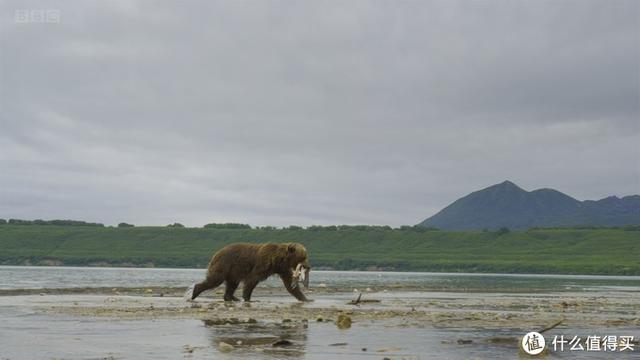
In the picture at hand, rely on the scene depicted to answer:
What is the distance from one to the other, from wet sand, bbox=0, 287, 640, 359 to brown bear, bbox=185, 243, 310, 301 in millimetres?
1258

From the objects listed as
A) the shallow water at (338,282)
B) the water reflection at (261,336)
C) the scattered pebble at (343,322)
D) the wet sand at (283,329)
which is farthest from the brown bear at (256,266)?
the shallow water at (338,282)

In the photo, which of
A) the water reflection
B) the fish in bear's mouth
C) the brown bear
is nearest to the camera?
the water reflection

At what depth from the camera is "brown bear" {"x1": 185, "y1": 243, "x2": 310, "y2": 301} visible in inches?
1193

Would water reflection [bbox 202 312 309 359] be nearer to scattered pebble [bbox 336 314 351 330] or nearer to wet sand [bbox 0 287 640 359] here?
wet sand [bbox 0 287 640 359]

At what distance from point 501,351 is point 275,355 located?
13.6 ft

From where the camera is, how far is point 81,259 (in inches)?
7028

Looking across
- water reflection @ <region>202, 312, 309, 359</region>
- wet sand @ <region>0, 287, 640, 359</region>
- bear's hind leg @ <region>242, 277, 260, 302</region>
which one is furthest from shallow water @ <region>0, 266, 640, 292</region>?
water reflection @ <region>202, 312, 309, 359</region>

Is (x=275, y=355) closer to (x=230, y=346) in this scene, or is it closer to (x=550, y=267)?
(x=230, y=346)

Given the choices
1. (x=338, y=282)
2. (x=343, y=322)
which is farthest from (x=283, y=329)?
(x=338, y=282)

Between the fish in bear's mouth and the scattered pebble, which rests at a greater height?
the fish in bear's mouth

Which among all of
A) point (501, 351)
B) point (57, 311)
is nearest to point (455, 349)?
point (501, 351)

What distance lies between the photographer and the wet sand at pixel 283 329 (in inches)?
599

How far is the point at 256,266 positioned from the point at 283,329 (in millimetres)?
11265

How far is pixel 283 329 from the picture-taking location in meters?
19.3
